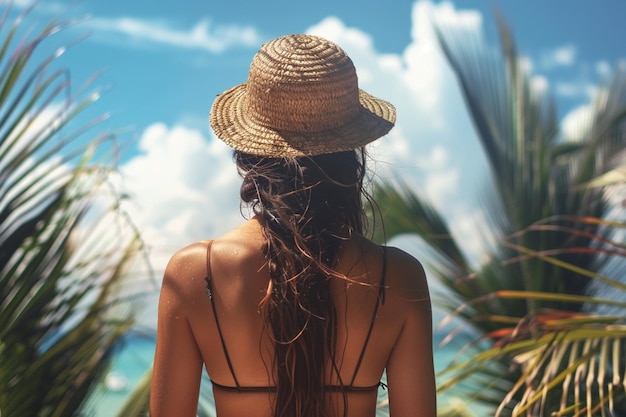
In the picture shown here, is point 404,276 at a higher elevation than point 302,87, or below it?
below

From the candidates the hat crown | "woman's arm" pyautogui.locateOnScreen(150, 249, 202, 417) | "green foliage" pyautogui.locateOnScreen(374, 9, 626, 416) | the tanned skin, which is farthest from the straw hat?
"green foliage" pyautogui.locateOnScreen(374, 9, 626, 416)

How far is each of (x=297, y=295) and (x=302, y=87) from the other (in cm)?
40

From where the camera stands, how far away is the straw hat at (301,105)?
1.44m

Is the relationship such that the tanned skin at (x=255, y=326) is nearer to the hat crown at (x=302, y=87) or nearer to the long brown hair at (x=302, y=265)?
the long brown hair at (x=302, y=265)

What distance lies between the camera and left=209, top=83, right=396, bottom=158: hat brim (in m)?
1.41

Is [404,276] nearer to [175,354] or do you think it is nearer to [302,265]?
[302,265]

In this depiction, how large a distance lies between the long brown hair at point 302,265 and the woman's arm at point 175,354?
0.53ft

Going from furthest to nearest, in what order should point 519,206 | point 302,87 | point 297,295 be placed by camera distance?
point 519,206 < point 302,87 < point 297,295

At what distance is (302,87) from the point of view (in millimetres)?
1450

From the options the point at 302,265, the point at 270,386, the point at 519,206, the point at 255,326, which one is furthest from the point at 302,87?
the point at 519,206

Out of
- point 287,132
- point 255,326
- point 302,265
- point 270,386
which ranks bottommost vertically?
point 270,386

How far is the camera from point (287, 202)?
1369mm

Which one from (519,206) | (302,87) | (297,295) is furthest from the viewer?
(519,206)

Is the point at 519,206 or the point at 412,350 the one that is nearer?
the point at 412,350
